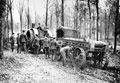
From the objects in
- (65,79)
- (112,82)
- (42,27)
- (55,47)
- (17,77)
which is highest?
(42,27)

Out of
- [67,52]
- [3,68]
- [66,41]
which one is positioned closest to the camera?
[3,68]

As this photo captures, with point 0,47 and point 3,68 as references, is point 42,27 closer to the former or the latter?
point 0,47

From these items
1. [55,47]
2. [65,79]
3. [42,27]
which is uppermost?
[42,27]

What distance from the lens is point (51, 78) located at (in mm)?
6141

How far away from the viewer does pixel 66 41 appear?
10.4 meters

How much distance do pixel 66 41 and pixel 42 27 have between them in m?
5.40

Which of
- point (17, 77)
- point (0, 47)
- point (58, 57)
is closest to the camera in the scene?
point (17, 77)

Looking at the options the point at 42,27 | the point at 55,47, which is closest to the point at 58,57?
the point at 55,47

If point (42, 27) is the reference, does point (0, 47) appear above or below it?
below

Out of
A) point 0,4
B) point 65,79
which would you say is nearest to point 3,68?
point 65,79

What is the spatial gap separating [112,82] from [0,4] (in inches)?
304

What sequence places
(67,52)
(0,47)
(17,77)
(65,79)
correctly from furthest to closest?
(67,52)
(0,47)
(65,79)
(17,77)

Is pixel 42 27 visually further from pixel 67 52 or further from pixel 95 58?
pixel 95 58

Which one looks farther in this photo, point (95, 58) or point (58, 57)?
point (58, 57)
